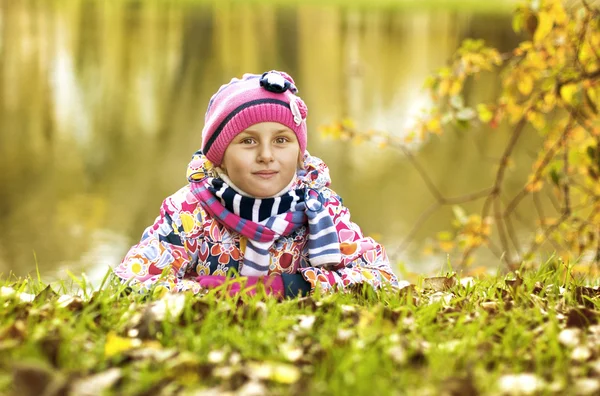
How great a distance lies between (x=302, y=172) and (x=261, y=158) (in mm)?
278

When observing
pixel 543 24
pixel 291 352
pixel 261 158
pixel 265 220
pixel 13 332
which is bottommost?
pixel 291 352

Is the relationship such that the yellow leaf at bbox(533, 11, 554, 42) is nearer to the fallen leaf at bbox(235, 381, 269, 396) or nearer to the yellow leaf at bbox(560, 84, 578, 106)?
the yellow leaf at bbox(560, 84, 578, 106)

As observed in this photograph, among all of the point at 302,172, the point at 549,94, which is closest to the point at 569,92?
the point at 549,94

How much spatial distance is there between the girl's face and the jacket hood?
0.12m

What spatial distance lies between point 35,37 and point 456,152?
13.1 m

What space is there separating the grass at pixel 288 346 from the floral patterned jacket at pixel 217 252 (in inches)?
7.5

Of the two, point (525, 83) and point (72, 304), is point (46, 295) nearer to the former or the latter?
point (72, 304)

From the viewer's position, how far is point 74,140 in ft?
39.7

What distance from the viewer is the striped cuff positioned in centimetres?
275

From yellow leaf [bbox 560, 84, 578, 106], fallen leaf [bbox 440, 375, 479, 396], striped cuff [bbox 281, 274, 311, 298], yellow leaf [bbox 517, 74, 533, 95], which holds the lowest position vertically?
fallen leaf [bbox 440, 375, 479, 396]

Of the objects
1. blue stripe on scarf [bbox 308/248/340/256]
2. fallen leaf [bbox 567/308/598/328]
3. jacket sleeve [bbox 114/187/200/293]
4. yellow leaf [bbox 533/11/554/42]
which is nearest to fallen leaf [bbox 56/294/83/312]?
jacket sleeve [bbox 114/187/200/293]

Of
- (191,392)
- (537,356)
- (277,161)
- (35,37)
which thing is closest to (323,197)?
(277,161)

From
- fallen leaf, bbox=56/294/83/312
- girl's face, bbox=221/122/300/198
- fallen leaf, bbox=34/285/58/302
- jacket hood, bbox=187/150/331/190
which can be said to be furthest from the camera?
jacket hood, bbox=187/150/331/190

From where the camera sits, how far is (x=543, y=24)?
4.30 m
